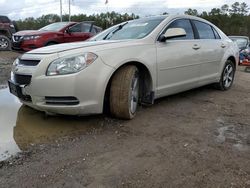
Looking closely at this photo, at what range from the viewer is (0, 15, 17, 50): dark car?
Answer: 48.7ft

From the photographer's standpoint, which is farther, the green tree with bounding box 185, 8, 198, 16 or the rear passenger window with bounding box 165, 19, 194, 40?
the green tree with bounding box 185, 8, 198, 16

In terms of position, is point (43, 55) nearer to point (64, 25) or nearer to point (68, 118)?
point (68, 118)

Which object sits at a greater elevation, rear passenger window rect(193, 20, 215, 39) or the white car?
rear passenger window rect(193, 20, 215, 39)

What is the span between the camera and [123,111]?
4.46 metres

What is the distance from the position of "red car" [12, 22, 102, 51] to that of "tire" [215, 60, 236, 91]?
22.3 ft

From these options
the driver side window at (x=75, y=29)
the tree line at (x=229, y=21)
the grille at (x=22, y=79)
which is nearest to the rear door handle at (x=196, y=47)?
the grille at (x=22, y=79)

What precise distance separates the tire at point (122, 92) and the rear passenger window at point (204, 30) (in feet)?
6.98

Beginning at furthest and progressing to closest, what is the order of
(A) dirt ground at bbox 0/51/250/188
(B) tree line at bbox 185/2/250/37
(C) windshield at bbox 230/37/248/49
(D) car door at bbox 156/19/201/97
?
(B) tree line at bbox 185/2/250/37 < (C) windshield at bbox 230/37/248/49 < (D) car door at bbox 156/19/201/97 < (A) dirt ground at bbox 0/51/250/188

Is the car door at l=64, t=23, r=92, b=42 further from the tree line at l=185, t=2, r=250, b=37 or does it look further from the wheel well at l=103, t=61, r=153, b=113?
the tree line at l=185, t=2, r=250, b=37

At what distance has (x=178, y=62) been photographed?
5.32m

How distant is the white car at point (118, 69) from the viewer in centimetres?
408

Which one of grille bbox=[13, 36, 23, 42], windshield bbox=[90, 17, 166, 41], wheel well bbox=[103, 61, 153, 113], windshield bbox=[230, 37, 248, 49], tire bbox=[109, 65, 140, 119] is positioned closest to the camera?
tire bbox=[109, 65, 140, 119]

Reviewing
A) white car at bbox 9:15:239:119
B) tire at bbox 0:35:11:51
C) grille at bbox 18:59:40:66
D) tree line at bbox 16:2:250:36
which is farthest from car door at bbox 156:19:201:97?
tree line at bbox 16:2:250:36

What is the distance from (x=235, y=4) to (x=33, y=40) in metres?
45.7
